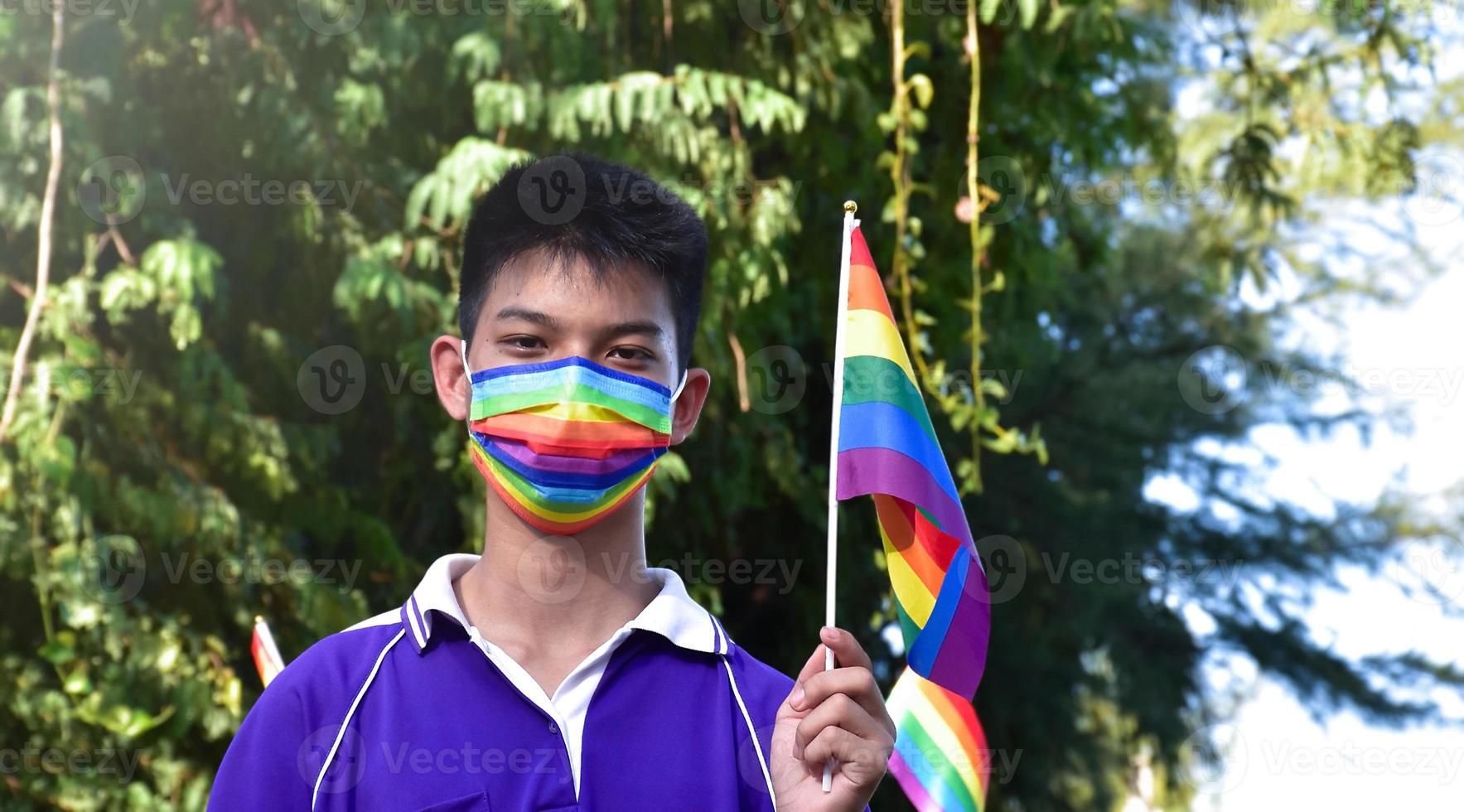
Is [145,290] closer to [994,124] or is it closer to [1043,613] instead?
[994,124]

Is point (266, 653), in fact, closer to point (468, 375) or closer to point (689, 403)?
point (468, 375)

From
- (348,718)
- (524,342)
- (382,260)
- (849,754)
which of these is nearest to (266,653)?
(348,718)

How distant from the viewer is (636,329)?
2.25 metres

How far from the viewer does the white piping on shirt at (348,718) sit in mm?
2031

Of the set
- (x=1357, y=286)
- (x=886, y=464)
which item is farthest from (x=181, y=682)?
(x=1357, y=286)

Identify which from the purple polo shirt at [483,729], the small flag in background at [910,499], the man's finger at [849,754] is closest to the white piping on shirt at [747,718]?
the purple polo shirt at [483,729]

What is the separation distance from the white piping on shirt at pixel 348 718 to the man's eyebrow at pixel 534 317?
0.48 metres

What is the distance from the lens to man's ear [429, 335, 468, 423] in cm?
243

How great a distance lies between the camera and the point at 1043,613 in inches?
411

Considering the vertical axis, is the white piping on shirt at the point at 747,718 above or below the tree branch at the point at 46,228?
below

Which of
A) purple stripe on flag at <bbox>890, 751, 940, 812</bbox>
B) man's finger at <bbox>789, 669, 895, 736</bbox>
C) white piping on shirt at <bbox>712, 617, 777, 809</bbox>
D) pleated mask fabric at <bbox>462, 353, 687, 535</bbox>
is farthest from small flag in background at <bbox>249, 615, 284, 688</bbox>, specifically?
man's finger at <bbox>789, 669, 895, 736</bbox>

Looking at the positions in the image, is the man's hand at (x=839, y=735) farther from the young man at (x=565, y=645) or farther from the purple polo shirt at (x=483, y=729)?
the purple polo shirt at (x=483, y=729)

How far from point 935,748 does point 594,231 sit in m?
1.01

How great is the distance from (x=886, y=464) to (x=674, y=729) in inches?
19.3
